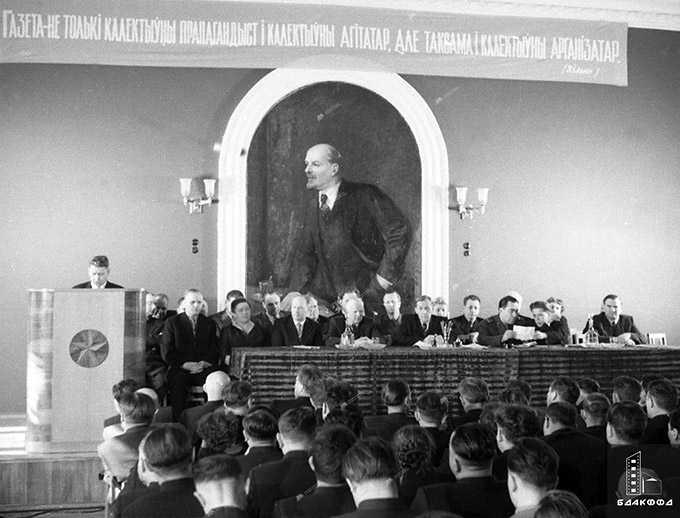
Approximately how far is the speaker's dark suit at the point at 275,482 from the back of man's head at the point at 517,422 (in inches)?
34.4

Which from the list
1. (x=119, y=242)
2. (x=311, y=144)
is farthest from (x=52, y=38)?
(x=311, y=144)

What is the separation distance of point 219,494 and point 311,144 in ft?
24.5

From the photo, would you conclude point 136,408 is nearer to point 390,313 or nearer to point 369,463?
point 369,463

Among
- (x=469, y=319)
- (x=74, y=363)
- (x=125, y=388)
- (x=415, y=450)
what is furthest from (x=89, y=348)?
(x=469, y=319)

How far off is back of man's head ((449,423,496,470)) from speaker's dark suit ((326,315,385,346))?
4.99 m

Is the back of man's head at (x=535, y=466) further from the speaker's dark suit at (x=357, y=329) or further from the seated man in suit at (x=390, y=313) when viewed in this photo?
the seated man in suit at (x=390, y=313)

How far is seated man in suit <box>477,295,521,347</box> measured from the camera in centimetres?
818

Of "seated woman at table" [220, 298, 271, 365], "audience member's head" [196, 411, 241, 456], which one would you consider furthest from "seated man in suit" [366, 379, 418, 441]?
"seated woman at table" [220, 298, 271, 365]

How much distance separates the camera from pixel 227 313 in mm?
8922

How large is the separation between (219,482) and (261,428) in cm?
109

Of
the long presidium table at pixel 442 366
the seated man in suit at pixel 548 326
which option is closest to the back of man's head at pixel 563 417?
the long presidium table at pixel 442 366

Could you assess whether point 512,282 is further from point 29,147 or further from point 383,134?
point 29,147

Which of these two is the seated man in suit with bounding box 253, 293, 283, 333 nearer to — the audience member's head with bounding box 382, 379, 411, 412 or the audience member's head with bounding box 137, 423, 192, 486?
the audience member's head with bounding box 382, 379, 411, 412

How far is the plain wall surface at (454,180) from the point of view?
9.34 m
